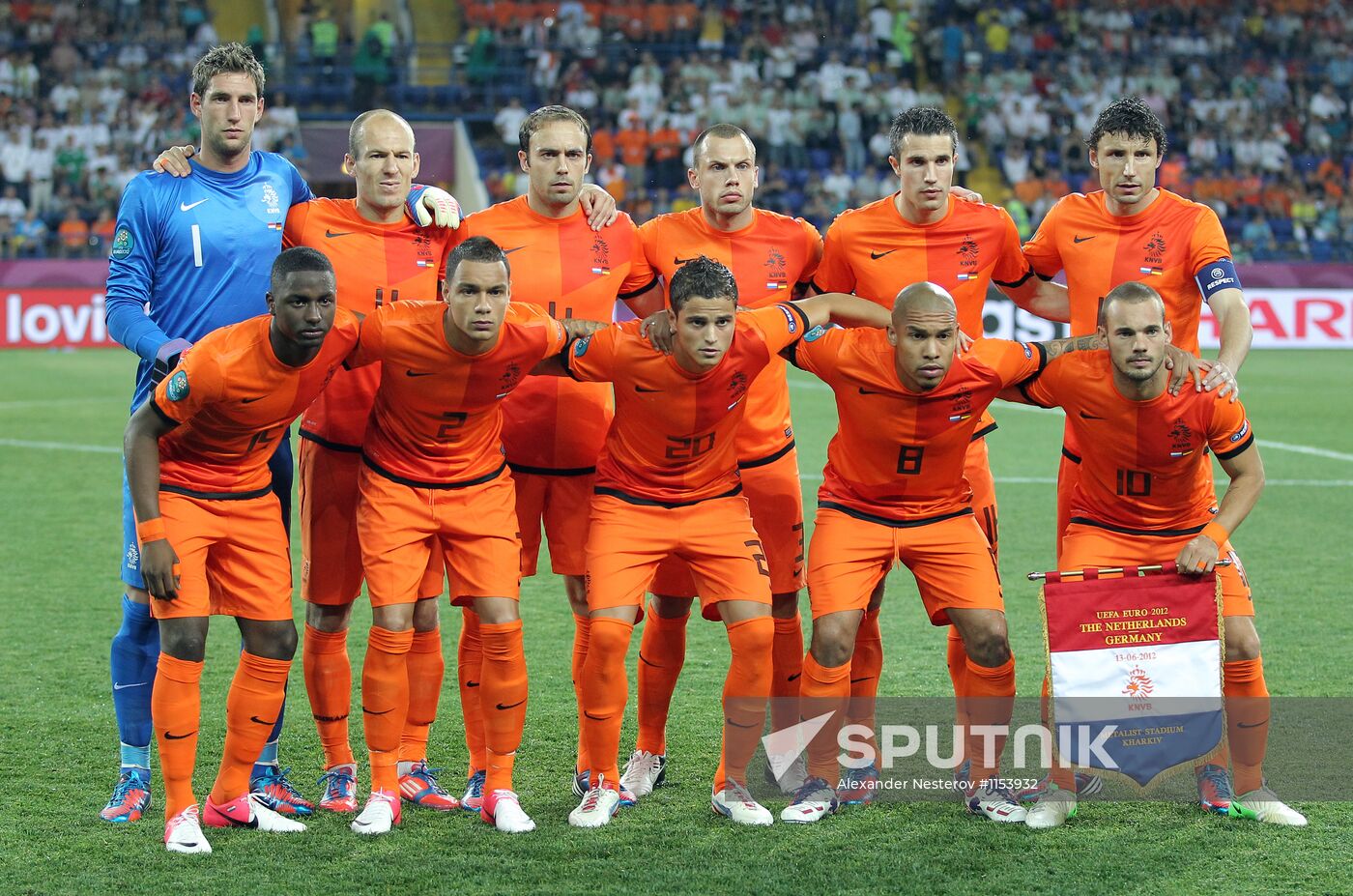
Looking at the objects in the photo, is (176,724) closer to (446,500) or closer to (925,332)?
(446,500)

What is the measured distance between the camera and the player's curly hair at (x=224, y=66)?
525cm

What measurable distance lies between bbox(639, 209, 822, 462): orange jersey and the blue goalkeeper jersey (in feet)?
4.84

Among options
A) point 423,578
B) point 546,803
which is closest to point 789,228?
point 423,578

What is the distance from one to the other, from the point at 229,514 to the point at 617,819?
65.3 inches

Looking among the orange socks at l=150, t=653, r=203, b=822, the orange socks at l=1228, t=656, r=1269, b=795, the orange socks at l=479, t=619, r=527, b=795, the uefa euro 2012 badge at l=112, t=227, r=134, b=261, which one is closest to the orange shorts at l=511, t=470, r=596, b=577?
the orange socks at l=479, t=619, r=527, b=795

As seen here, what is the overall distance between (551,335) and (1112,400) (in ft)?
6.42

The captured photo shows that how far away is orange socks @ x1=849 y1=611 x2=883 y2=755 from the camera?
5531 millimetres

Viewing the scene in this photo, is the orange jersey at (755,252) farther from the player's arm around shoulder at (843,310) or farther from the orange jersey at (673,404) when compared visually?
the orange jersey at (673,404)

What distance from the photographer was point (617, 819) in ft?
16.7

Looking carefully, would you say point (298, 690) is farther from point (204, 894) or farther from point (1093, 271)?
point (1093, 271)

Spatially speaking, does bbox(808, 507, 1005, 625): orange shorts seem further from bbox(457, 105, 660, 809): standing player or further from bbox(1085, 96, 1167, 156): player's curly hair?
bbox(1085, 96, 1167, 156): player's curly hair

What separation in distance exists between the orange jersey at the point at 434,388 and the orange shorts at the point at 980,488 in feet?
5.28

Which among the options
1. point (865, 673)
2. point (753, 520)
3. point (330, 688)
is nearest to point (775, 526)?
point (753, 520)

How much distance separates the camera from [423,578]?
521 cm
